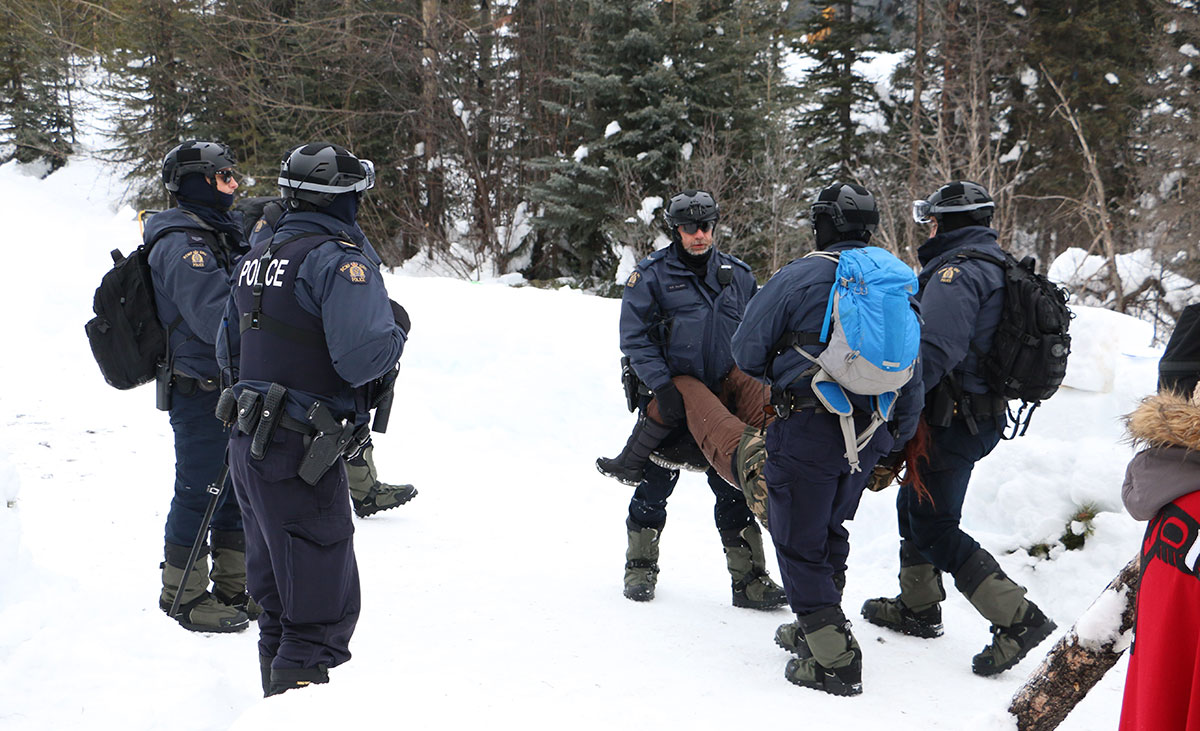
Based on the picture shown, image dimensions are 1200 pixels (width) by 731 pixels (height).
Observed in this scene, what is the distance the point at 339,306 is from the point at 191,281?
4.23 ft

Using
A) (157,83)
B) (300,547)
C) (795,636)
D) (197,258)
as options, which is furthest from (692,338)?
(157,83)

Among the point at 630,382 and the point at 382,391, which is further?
the point at 630,382

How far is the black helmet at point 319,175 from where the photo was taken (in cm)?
318

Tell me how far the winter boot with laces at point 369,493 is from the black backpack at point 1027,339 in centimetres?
382

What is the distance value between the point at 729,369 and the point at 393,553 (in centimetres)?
240

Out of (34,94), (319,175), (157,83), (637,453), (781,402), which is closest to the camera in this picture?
(319,175)

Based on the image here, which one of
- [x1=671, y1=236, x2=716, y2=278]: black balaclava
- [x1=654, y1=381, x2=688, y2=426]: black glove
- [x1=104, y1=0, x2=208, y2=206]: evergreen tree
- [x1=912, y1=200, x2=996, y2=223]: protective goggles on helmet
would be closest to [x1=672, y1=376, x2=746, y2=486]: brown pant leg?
[x1=654, y1=381, x2=688, y2=426]: black glove

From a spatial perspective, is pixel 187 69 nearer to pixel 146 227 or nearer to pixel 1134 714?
pixel 146 227

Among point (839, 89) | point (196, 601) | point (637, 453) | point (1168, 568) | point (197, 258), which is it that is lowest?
point (196, 601)

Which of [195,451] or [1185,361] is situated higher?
[1185,361]

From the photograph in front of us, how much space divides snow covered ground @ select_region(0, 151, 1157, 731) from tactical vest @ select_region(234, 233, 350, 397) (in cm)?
109

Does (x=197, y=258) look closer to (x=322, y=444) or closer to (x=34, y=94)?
(x=322, y=444)

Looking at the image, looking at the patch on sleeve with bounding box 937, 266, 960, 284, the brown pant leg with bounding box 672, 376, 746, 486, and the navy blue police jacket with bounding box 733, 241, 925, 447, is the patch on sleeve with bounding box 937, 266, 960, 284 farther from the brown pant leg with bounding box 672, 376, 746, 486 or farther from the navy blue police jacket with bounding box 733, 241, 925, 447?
the brown pant leg with bounding box 672, 376, 746, 486

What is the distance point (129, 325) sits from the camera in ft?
13.2
